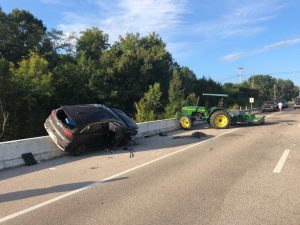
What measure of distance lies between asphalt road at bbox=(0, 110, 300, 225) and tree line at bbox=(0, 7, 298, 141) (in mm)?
16214

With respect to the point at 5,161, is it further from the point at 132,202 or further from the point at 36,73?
the point at 36,73

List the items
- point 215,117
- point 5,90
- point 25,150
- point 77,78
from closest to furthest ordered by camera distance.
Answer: point 25,150, point 215,117, point 5,90, point 77,78

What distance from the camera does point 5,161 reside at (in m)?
11.4

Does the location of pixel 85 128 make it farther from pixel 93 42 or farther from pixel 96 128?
pixel 93 42

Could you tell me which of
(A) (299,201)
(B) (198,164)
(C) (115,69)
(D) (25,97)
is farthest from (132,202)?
(C) (115,69)

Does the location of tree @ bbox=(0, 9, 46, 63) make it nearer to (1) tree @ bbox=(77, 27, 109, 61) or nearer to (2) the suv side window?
(1) tree @ bbox=(77, 27, 109, 61)

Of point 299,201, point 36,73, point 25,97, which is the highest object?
point 36,73

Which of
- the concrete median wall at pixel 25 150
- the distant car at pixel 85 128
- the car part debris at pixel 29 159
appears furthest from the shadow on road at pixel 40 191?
the distant car at pixel 85 128

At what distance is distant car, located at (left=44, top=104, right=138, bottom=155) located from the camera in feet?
42.6

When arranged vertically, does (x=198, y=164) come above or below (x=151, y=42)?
below

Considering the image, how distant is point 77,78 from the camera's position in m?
40.1

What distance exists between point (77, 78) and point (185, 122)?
18996 millimetres

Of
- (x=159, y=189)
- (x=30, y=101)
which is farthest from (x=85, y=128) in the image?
(x=30, y=101)

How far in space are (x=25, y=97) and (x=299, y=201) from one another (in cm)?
2772
